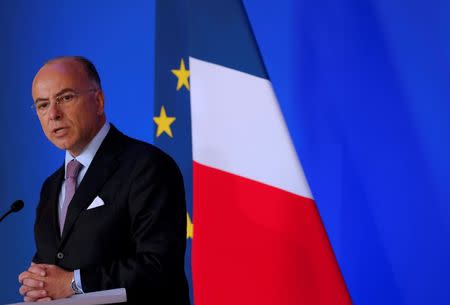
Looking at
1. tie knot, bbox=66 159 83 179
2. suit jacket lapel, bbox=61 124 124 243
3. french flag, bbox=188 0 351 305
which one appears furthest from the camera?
french flag, bbox=188 0 351 305

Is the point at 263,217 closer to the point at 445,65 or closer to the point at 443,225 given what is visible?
the point at 443,225

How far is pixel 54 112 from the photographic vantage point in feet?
5.31

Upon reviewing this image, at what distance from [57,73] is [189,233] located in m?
1.09

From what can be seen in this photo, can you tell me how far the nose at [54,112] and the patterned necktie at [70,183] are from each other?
134 mm

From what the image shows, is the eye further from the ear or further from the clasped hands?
the clasped hands

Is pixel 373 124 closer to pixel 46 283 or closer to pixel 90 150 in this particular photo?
pixel 90 150

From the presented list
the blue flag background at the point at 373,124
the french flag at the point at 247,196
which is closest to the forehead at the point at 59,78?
the french flag at the point at 247,196

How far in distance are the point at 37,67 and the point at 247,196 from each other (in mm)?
1453

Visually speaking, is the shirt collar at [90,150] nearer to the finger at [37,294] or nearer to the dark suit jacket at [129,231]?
the dark suit jacket at [129,231]

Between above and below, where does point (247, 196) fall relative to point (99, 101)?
below

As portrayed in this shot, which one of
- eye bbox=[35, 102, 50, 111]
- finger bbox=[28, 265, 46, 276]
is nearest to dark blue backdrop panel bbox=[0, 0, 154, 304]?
eye bbox=[35, 102, 50, 111]

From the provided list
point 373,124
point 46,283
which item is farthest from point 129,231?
point 373,124

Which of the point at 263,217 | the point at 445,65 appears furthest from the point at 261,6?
the point at 263,217

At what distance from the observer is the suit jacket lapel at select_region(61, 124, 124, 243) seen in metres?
1.56
